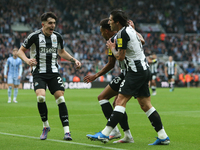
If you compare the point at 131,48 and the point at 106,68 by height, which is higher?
the point at 131,48

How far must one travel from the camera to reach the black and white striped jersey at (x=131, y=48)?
5.81 metres

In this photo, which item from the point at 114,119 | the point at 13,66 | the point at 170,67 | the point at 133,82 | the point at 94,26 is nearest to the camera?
the point at 114,119

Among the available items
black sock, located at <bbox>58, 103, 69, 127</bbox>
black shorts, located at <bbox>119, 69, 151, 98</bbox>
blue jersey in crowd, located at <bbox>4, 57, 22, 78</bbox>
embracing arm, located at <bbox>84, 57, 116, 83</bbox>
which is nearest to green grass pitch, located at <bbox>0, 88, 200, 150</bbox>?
black sock, located at <bbox>58, 103, 69, 127</bbox>

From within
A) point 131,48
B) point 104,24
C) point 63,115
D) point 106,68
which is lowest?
point 63,115

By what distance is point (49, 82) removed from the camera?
278 inches

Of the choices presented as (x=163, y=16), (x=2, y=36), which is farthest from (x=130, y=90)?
(x=163, y=16)

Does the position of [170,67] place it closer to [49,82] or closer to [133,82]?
[49,82]

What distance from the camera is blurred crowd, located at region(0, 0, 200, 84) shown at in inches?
1417

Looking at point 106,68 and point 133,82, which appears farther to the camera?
point 106,68

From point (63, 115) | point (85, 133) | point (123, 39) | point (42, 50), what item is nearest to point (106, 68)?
point (123, 39)

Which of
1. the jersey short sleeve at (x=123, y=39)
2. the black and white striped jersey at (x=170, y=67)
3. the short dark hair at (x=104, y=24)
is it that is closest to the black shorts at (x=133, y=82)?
the jersey short sleeve at (x=123, y=39)

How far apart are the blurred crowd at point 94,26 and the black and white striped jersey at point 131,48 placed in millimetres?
26522

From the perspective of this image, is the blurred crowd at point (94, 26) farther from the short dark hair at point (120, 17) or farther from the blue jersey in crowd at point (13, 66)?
the short dark hair at point (120, 17)

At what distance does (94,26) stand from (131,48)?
36675 mm
